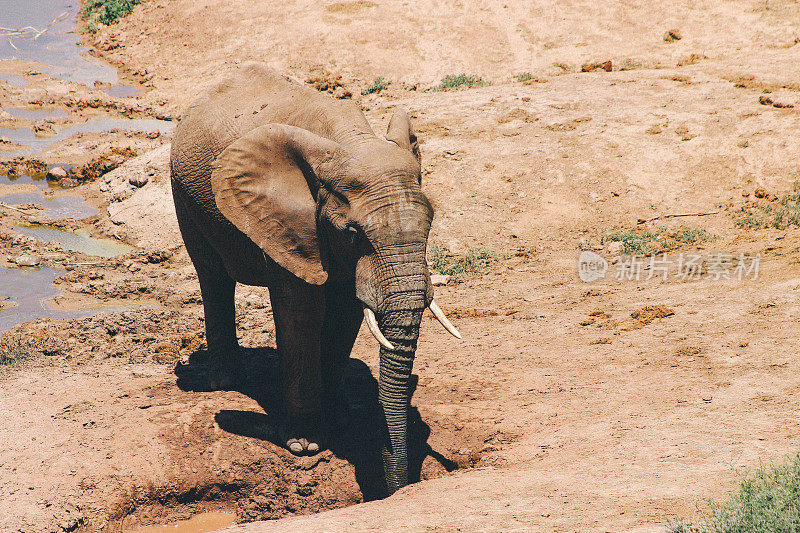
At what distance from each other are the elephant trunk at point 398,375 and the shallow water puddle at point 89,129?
1546 cm

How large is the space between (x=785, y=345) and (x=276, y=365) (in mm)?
5810

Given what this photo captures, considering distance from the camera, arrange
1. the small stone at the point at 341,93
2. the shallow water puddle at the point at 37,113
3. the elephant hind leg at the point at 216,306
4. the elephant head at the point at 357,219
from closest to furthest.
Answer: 1. the elephant head at the point at 357,219
2. the elephant hind leg at the point at 216,306
3. the small stone at the point at 341,93
4. the shallow water puddle at the point at 37,113

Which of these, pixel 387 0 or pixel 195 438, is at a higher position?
pixel 387 0

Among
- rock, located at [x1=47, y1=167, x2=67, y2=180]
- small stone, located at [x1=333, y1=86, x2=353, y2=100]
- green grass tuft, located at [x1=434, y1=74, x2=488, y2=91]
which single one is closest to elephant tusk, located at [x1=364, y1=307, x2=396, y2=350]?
rock, located at [x1=47, y1=167, x2=67, y2=180]

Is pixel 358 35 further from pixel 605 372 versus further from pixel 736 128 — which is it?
pixel 605 372

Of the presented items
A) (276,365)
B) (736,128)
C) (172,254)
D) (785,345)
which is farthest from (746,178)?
(172,254)

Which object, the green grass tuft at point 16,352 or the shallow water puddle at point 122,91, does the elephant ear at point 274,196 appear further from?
the shallow water puddle at point 122,91

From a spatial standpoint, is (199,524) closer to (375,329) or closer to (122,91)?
(375,329)

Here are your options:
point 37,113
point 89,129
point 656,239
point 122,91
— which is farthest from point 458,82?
point 37,113

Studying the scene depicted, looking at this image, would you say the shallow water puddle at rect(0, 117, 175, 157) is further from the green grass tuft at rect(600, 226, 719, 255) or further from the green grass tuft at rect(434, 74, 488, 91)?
the green grass tuft at rect(600, 226, 719, 255)

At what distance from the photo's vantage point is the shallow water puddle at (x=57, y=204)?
582 inches

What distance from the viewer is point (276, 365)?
29.2 feet

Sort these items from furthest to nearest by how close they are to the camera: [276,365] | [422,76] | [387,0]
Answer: [387,0]
[422,76]
[276,365]

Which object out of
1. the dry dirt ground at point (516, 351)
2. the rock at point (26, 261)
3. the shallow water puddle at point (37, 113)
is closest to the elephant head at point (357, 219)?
the dry dirt ground at point (516, 351)
